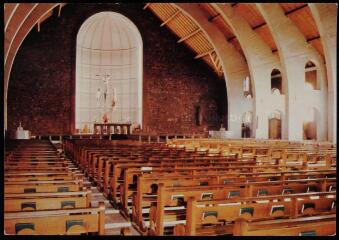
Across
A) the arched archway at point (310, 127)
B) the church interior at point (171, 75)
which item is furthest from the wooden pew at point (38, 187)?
the arched archway at point (310, 127)

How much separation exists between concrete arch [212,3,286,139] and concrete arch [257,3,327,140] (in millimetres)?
2138

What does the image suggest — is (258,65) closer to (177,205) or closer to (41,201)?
(177,205)

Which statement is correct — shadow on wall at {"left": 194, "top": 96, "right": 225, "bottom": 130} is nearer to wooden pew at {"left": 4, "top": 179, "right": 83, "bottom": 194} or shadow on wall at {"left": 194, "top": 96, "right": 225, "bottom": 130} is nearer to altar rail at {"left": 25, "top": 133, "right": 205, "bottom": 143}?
altar rail at {"left": 25, "top": 133, "right": 205, "bottom": 143}

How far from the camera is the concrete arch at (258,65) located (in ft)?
60.3

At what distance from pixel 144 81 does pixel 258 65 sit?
7.77m

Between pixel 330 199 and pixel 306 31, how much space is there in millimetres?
15019

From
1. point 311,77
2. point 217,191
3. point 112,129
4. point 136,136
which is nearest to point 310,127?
point 311,77

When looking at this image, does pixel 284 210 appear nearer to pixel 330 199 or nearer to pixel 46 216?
pixel 330 199

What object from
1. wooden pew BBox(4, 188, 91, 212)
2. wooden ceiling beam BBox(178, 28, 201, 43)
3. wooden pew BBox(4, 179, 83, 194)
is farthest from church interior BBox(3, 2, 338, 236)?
wooden pew BBox(4, 188, 91, 212)

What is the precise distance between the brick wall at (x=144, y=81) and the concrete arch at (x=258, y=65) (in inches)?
231

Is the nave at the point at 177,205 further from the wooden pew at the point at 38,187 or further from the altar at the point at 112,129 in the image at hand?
the altar at the point at 112,129

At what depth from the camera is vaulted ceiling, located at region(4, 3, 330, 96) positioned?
13.6 meters

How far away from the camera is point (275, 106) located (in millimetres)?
19469

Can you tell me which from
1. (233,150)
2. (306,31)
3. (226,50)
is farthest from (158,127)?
(233,150)
